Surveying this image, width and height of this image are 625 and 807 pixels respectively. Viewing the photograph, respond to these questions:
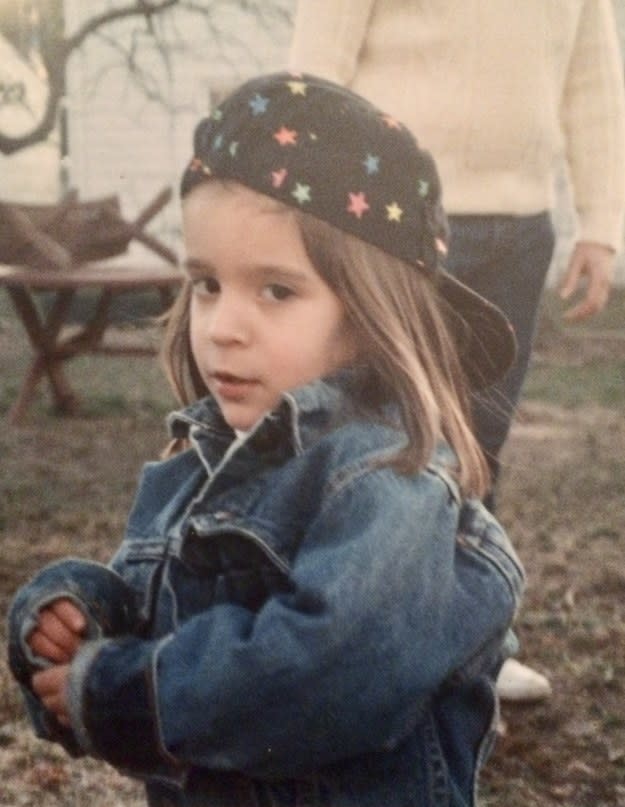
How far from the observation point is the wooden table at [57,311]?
20.4ft

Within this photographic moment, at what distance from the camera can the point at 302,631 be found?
4.26ft

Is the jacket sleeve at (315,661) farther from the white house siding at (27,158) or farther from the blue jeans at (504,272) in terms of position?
the white house siding at (27,158)

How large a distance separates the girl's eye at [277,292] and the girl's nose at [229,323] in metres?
0.03

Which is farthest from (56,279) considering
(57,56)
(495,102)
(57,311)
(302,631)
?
(57,56)

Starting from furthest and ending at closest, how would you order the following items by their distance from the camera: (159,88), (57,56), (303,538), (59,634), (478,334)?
(159,88)
(57,56)
(478,334)
(59,634)
(303,538)

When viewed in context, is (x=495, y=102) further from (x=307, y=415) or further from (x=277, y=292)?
(x=307, y=415)

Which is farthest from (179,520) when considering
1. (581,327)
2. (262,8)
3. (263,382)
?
(262,8)

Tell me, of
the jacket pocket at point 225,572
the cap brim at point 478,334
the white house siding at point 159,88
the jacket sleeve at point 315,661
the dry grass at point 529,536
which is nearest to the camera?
the jacket sleeve at point 315,661

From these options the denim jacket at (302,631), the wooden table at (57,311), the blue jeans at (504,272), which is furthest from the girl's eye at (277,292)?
the wooden table at (57,311)

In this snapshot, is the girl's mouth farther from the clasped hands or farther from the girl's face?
the clasped hands

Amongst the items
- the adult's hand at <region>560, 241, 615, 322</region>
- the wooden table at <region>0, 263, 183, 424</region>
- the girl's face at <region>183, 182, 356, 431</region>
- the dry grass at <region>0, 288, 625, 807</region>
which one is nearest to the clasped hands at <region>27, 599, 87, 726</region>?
the girl's face at <region>183, 182, 356, 431</region>

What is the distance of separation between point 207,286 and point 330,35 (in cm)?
95

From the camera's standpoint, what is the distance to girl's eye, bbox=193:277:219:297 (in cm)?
153

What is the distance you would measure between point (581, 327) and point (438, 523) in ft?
32.4
